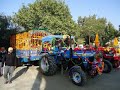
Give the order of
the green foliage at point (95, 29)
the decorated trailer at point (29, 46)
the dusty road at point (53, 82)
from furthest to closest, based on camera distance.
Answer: the green foliage at point (95, 29)
the decorated trailer at point (29, 46)
the dusty road at point (53, 82)

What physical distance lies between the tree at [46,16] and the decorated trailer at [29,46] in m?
11.1

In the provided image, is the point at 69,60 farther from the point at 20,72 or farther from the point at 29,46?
the point at 29,46

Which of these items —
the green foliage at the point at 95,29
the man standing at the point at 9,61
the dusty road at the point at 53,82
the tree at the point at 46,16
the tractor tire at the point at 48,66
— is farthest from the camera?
the green foliage at the point at 95,29

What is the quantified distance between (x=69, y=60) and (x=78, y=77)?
58.5 inches

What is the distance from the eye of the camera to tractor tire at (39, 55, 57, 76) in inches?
413

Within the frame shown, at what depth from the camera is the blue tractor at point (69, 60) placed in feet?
30.5

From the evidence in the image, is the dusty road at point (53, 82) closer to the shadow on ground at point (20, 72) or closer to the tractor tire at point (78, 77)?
the shadow on ground at point (20, 72)

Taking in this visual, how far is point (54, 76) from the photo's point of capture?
10.7 metres

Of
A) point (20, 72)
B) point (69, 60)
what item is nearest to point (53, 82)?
point (69, 60)

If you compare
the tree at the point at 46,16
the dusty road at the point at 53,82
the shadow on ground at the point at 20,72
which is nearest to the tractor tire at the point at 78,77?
the dusty road at the point at 53,82

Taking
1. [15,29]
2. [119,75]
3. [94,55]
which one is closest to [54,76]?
[94,55]

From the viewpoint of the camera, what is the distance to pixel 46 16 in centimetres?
2555

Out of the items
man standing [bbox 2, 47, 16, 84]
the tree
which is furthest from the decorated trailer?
the tree

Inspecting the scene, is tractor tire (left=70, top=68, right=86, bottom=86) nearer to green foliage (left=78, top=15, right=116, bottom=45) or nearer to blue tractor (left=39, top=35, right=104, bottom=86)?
blue tractor (left=39, top=35, right=104, bottom=86)
